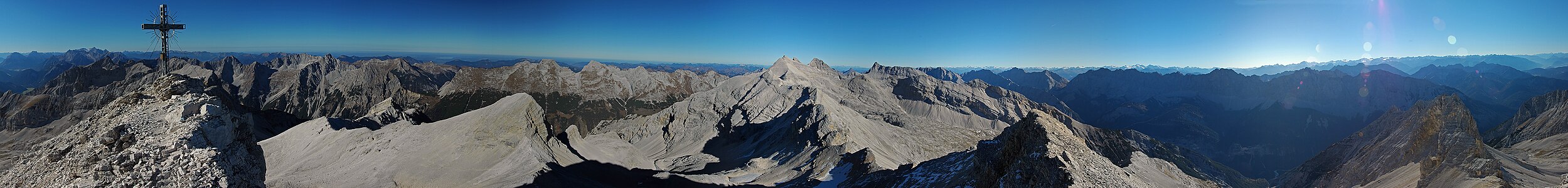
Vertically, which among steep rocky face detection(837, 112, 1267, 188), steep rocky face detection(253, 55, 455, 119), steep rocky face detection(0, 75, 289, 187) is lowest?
steep rocky face detection(253, 55, 455, 119)

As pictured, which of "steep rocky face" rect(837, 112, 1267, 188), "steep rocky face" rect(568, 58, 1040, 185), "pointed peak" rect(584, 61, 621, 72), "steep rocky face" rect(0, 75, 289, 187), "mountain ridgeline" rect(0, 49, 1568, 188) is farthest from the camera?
"pointed peak" rect(584, 61, 621, 72)

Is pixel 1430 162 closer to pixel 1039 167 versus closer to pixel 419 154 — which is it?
pixel 1039 167

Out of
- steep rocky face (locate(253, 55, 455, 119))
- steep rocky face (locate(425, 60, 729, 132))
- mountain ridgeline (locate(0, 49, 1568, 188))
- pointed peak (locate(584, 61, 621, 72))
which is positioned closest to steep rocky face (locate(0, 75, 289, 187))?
mountain ridgeline (locate(0, 49, 1568, 188))

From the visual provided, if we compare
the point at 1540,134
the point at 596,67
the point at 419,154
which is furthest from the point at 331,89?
the point at 1540,134

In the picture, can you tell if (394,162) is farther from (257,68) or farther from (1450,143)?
(257,68)

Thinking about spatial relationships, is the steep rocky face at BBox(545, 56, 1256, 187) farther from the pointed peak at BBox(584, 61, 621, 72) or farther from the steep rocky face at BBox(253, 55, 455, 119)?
the steep rocky face at BBox(253, 55, 455, 119)

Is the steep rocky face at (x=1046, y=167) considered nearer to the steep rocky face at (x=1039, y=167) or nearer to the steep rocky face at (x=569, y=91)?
the steep rocky face at (x=1039, y=167)
